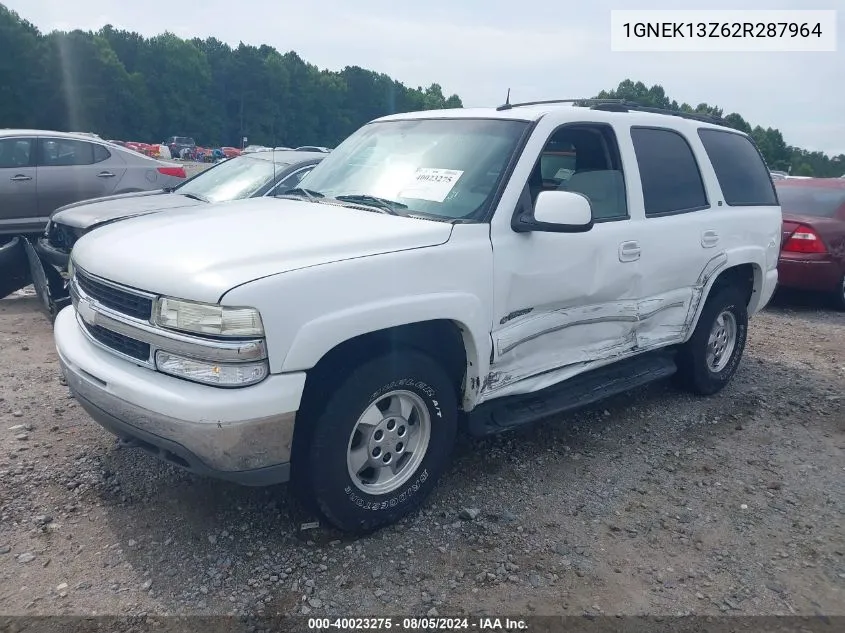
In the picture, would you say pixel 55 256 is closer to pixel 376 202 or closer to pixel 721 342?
pixel 376 202

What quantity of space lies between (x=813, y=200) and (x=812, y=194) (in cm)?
15

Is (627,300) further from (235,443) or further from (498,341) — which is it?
(235,443)

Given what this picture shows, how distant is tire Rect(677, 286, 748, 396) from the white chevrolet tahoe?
23 cm

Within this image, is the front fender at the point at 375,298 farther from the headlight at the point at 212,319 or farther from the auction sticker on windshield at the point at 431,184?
the auction sticker on windshield at the point at 431,184

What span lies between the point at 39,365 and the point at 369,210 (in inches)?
125

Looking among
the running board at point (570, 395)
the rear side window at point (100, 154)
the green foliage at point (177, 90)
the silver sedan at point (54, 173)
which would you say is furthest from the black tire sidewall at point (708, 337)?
the green foliage at point (177, 90)

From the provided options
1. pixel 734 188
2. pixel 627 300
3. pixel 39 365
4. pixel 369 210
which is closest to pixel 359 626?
pixel 369 210

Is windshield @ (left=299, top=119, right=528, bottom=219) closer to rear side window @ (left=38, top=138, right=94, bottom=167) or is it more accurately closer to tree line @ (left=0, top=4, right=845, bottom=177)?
rear side window @ (left=38, top=138, right=94, bottom=167)

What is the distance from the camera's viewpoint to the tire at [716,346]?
5281 mm

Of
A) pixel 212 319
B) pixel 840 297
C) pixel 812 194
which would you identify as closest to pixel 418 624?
pixel 212 319

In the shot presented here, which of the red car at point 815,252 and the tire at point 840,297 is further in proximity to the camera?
the tire at point 840,297

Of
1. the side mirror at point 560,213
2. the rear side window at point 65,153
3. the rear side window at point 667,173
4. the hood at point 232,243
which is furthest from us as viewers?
the rear side window at point 65,153

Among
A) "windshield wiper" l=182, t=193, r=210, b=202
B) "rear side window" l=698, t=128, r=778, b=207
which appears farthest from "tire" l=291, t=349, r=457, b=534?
"windshield wiper" l=182, t=193, r=210, b=202

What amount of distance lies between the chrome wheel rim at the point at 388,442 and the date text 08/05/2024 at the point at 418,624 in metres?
0.62
